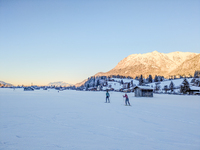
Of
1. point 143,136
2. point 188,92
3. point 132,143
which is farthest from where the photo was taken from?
point 188,92

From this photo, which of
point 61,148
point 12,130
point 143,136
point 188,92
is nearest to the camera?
point 61,148

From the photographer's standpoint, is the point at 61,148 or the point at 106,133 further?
the point at 106,133

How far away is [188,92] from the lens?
84.1m

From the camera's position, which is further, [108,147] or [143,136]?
[143,136]

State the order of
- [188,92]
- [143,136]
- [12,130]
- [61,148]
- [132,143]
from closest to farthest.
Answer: [61,148]
[132,143]
[143,136]
[12,130]
[188,92]

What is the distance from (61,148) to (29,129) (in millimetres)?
3672

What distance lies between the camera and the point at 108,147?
21.0ft

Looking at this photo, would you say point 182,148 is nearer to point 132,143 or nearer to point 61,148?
point 132,143

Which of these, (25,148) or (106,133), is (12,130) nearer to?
(25,148)

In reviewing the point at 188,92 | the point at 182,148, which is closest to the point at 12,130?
the point at 182,148

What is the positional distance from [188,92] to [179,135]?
286 feet

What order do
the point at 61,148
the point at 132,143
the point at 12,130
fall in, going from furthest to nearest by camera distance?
the point at 12,130, the point at 132,143, the point at 61,148

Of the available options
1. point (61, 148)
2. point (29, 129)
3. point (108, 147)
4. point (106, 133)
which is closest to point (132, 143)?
point (108, 147)

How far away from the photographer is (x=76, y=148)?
20.6 ft
